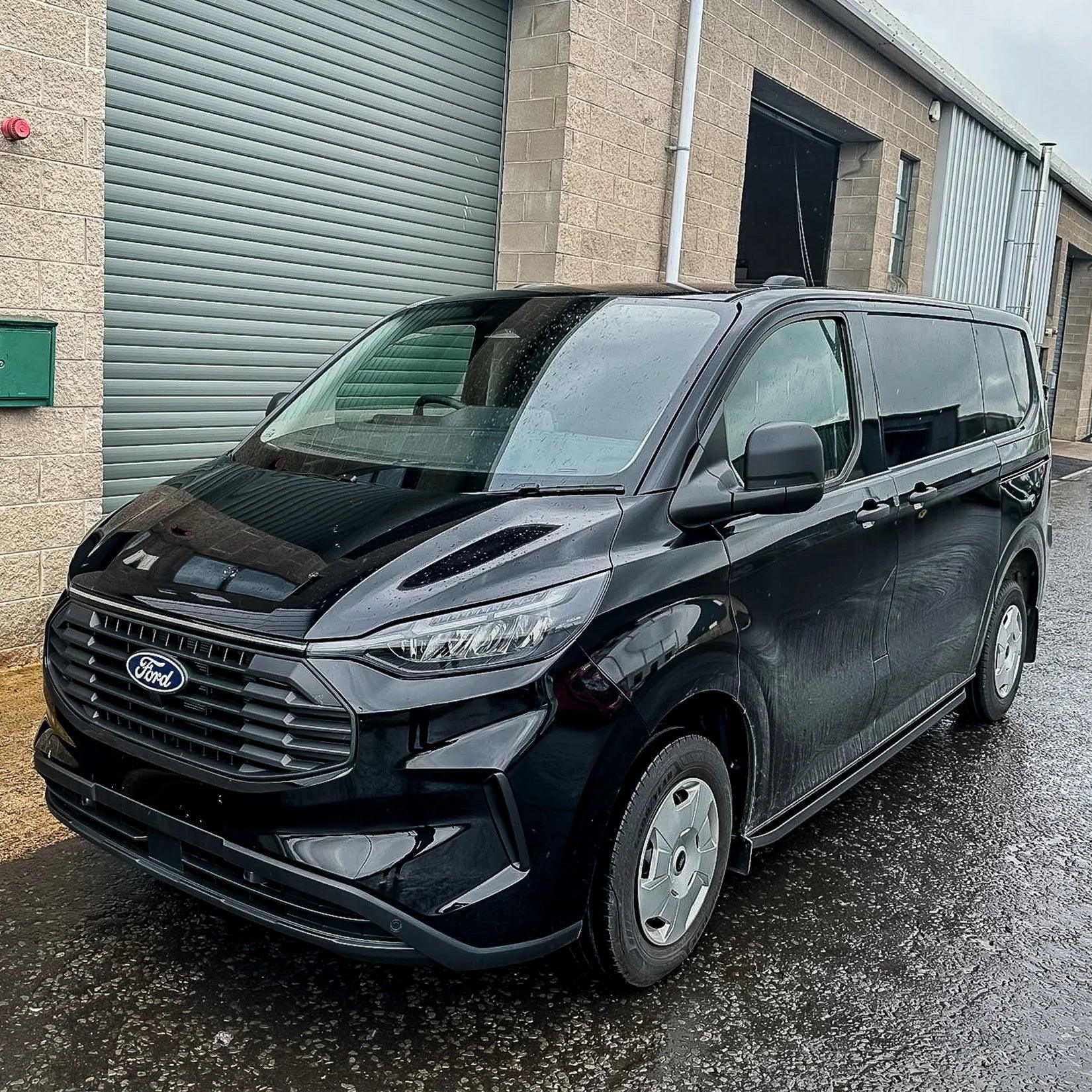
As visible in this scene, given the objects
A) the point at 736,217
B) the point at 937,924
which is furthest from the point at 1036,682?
the point at 736,217

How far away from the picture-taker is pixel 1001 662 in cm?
560

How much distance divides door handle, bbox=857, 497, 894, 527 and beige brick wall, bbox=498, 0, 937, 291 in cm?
565

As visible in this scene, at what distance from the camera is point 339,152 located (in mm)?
7922

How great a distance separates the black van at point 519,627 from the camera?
2674 mm

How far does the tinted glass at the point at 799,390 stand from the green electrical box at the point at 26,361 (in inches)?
133

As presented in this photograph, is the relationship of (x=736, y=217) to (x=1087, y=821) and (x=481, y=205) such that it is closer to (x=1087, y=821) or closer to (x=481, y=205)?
(x=481, y=205)

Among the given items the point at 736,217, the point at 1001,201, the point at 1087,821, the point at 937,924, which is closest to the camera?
the point at 937,924

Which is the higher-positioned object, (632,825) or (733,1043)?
(632,825)

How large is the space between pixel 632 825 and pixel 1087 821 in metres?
2.50

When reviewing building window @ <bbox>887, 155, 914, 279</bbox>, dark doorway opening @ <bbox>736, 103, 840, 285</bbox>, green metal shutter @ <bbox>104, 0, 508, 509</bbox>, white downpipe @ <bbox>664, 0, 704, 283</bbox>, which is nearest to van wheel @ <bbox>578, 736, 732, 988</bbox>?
green metal shutter @ <bbox>104, 0, 508, 509</bbox>

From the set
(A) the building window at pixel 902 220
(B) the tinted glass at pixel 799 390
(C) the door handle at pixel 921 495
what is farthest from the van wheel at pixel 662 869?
(A) the building window at pixel 902 220

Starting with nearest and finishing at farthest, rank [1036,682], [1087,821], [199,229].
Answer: [1087,821]
[1036,682]
[199,229]

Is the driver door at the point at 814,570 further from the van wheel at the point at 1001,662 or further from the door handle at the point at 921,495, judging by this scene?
the van wheel at the point at 1001,662

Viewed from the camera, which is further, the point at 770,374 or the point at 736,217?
the point at 736,217
